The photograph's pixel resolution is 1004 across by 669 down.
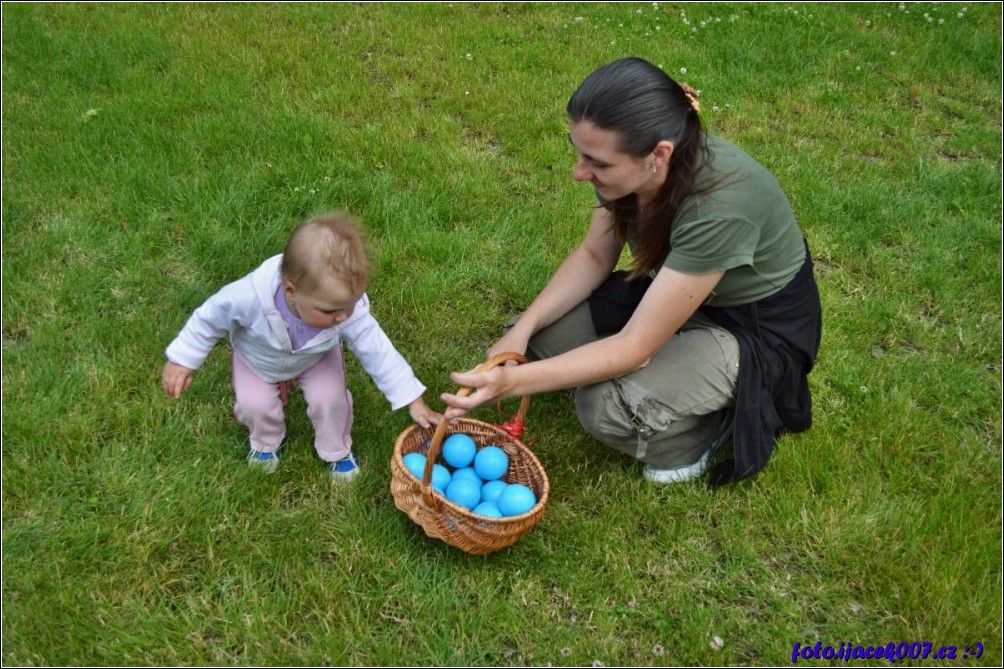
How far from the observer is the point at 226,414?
3.25 m

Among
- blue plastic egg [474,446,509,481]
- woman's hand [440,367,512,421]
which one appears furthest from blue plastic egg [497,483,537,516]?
woman's hand [440,367,512,421]

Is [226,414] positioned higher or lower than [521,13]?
lower

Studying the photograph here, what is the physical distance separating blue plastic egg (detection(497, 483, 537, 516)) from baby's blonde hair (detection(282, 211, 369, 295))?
86cm

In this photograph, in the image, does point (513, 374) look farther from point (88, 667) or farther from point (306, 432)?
point (88, 667)

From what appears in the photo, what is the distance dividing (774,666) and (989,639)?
678mm

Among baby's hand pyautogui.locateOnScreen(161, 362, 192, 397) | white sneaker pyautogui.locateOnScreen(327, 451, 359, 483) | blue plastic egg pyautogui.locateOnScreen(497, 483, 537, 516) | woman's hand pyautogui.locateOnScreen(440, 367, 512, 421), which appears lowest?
white sneaker pyautogui.locateOnScreen(327, 451, 359, 483)

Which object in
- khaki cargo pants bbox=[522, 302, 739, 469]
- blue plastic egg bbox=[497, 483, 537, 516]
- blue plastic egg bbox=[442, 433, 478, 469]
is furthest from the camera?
blue plastic egg bbox=[442, 433, 478, 469]

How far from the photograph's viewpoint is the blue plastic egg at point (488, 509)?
2.87 m

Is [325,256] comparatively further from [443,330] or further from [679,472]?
[679,472]

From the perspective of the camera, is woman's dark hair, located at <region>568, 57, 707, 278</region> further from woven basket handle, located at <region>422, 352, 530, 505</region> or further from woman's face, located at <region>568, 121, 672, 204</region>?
woven basket handle, located at <region>422, 352, 530, 505</region>

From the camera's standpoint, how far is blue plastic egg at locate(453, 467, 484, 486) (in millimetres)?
3045

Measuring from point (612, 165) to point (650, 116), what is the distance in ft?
0.63

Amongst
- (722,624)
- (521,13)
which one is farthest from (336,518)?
(521,13)

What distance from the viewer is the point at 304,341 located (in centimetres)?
285
